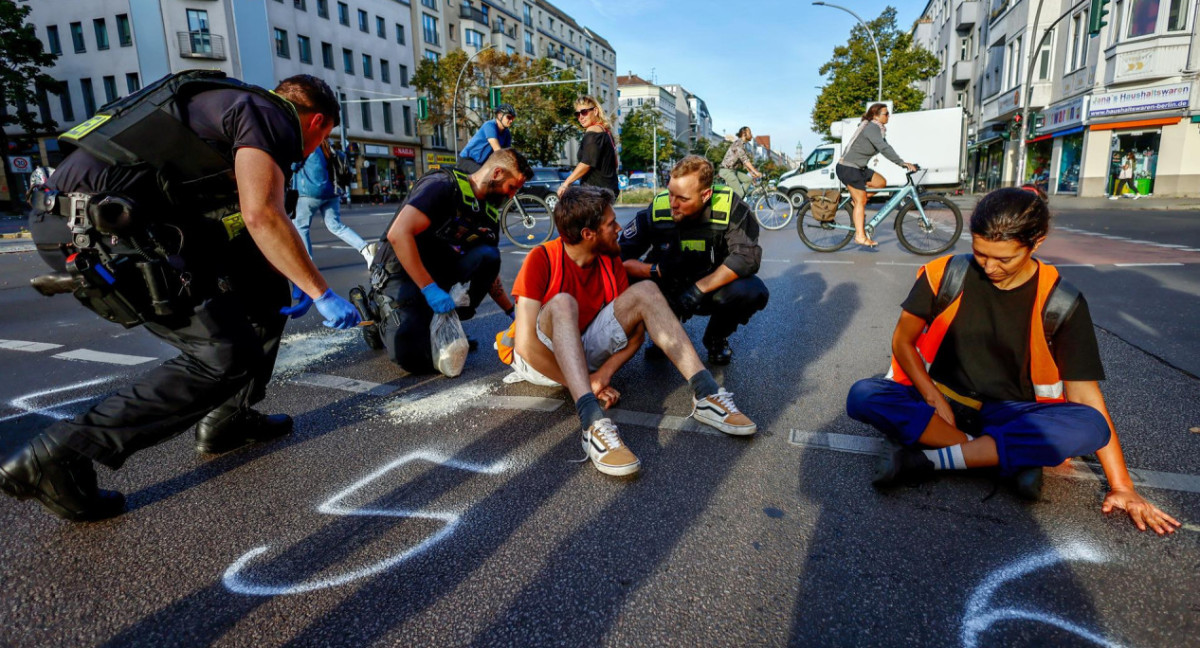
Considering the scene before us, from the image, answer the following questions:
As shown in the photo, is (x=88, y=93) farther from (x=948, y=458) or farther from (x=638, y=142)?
(x=638, y=142)

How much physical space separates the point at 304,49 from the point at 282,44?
5.56 ft

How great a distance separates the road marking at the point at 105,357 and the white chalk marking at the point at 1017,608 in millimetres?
4610

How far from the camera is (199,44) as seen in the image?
34.8 m

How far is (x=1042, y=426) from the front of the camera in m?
2.24

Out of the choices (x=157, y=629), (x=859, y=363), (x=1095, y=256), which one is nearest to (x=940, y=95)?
(x=1095, y=256)

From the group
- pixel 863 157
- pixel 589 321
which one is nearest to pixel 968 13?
pixel 863 157

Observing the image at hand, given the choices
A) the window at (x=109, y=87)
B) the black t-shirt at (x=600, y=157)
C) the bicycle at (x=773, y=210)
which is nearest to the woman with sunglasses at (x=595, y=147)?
the black t-shirt at (x=600, y=157)

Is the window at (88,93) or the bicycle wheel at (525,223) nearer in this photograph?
the bicycle wheel at (525,223)

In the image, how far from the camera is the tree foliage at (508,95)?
1660 inches

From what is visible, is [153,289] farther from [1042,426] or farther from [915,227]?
[915,227]

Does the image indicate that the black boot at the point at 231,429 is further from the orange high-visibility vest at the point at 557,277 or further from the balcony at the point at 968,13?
the balcony at the point at 968,13

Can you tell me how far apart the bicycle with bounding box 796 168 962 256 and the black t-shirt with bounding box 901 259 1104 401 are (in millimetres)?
6432

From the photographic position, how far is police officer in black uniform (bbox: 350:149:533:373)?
12.5 feet

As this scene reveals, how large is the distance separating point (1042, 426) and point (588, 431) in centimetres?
160
